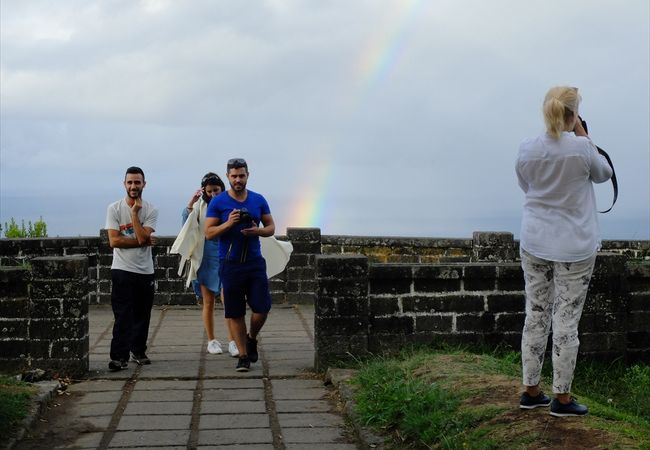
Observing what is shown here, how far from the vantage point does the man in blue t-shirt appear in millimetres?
8578

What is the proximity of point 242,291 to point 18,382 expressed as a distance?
87.8 inches

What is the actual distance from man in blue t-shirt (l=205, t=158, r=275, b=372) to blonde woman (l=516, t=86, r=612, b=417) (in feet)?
11.2

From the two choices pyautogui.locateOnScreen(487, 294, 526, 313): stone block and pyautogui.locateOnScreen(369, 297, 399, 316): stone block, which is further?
pyautogui.locateOnScreen(487, 294, 526, 313): stone block

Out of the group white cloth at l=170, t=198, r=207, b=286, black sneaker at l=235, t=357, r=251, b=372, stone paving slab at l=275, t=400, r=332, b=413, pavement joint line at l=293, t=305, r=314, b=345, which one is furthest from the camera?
pavement joint line at l=293, t=305, r=314, b=345

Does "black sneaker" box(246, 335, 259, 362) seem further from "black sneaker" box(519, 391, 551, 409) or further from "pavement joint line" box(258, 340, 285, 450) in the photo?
"black sneaker" box(519, 391, 551, 409)

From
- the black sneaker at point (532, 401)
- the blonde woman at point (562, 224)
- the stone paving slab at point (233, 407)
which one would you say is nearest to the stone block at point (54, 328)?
the stone paving slab at point (233, 407)

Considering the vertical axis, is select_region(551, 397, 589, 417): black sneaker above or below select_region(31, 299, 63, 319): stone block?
below

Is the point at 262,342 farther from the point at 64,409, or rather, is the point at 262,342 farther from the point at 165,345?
the point at 64,409

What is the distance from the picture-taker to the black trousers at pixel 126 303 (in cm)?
895

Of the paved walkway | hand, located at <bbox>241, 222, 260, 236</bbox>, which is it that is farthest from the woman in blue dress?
hand, located at <bbox>241, 222, 260, 236</bbox>

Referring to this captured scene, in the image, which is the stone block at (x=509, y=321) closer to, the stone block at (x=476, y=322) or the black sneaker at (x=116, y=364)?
the stone block at (x=476, y=322)

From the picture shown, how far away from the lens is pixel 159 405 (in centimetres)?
754

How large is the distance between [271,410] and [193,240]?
289 centimetres

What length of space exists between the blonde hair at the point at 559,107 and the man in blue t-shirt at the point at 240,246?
3627 millimetres
